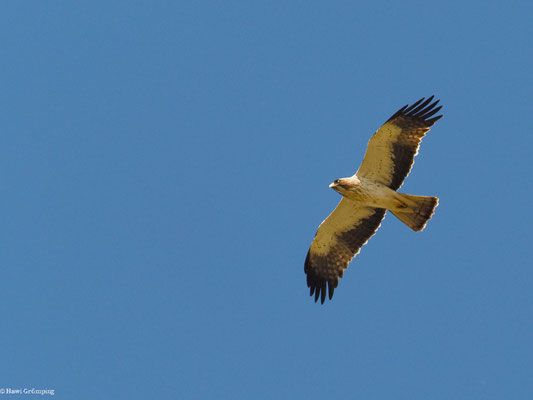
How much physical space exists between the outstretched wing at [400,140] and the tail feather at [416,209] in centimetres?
37

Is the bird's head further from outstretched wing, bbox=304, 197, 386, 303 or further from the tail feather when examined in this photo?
the tail feather

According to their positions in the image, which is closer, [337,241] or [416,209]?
[416,209]

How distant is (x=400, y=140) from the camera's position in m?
13.8

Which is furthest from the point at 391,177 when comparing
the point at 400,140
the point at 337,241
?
the point at 337,241

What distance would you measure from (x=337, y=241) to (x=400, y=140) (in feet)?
8.54

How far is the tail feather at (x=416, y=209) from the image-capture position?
45.3 ft

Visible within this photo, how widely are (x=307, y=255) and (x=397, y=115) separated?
3.61m

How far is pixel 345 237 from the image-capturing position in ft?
49.7

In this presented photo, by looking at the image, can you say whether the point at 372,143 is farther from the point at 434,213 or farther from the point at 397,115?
the point at 434,213

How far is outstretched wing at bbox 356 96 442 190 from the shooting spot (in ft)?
45.2

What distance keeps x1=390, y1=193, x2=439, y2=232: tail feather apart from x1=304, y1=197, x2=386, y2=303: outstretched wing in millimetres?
858

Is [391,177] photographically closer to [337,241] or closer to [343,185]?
[343,185]

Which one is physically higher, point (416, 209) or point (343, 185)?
point (343, 185)

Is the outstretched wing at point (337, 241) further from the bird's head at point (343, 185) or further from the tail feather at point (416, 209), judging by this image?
the tail feather at point (416, 209)
